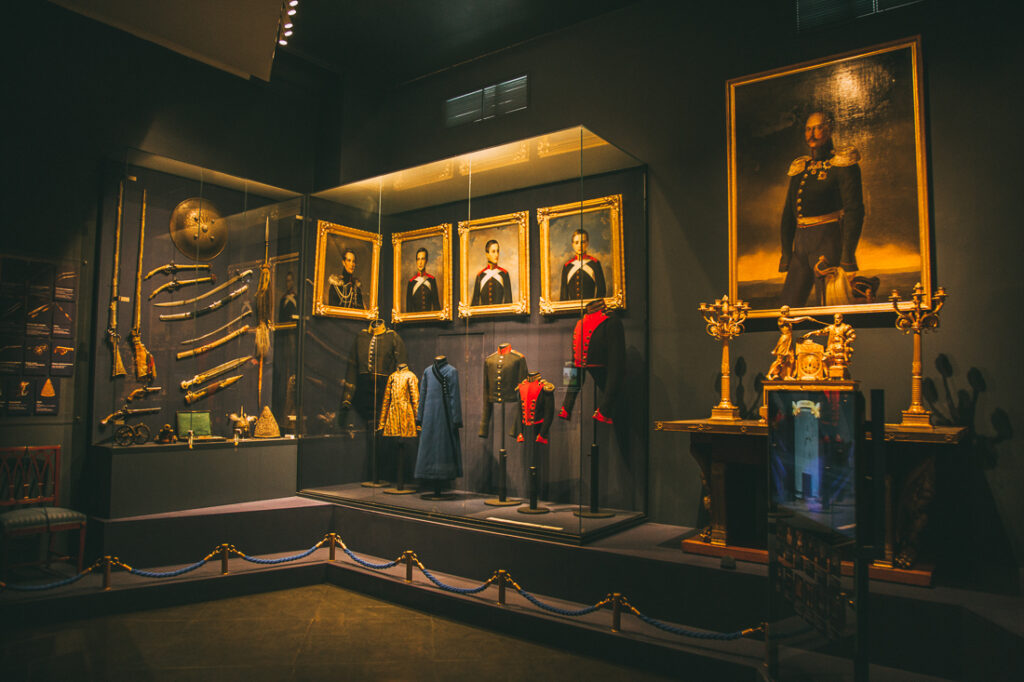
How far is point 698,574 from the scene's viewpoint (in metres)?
3.86

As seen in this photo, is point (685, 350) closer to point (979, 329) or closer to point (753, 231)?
point (753, 231)

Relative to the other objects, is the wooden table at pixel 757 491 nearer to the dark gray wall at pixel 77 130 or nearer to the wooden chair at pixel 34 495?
the wooden chair at pixel 34 495

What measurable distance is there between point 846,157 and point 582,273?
2041 mm

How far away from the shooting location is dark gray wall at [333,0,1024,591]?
4.00m

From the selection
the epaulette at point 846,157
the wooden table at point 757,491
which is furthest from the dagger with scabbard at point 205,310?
the epaulette at point 846,157

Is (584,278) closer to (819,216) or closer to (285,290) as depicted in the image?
(819,216)

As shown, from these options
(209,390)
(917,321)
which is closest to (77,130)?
(209,390)

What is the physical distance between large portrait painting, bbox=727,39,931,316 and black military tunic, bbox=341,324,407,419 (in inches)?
115

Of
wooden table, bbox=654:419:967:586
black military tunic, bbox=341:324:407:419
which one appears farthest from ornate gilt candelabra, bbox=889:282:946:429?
black military tunic, bbox=341:324:407:419

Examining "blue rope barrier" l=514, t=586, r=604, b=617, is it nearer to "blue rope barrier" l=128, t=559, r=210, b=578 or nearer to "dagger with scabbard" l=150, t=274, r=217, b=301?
"blue rope barrier" l=128, t=559, r=210, b=578

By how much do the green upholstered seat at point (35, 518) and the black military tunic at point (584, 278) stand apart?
4027mm

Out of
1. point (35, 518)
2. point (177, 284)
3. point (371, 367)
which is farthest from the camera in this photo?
point (371, 367)

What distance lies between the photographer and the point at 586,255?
210 inches

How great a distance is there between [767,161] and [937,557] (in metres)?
2.84
